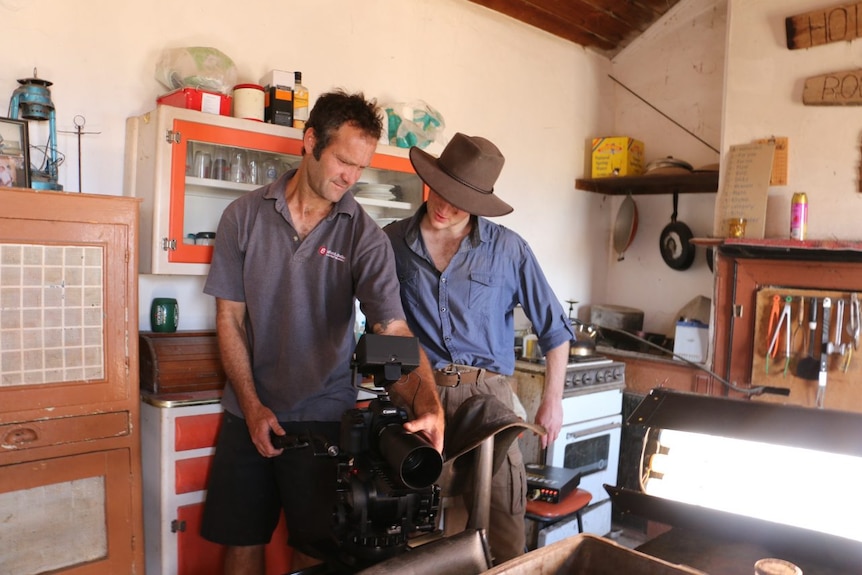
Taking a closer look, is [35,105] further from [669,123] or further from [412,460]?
[669,123]

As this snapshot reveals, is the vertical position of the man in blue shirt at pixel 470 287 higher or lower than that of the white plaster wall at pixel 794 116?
lower

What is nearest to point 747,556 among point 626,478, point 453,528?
point 453,528

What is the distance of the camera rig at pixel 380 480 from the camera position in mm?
1023

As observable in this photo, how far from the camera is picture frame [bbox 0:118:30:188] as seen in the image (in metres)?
2.04

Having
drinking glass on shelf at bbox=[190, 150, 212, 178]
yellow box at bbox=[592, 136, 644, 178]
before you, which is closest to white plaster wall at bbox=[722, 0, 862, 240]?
yellow box at bbox=[592, 136, 644, 178]

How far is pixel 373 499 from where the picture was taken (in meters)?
1.03

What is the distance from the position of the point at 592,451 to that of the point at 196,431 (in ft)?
6.54

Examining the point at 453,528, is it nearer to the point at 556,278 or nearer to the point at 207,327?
the point at 207,327

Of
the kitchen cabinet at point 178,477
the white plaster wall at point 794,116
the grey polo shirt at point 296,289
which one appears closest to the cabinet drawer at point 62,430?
the kitchen cabinet at point 178,477

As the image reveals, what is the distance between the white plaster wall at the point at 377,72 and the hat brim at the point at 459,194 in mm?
1141

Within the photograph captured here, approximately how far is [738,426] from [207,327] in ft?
7.05

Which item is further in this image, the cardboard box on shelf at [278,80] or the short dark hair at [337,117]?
the cardboard box on shelf at [278,80]

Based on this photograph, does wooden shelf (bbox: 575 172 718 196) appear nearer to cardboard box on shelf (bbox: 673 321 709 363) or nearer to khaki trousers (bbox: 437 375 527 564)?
cardboard box on shelf (bbox: 673 321 709 363)

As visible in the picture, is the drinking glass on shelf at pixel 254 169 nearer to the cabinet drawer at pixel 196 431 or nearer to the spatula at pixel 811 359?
the cabinet drawer at pixel 196 431
